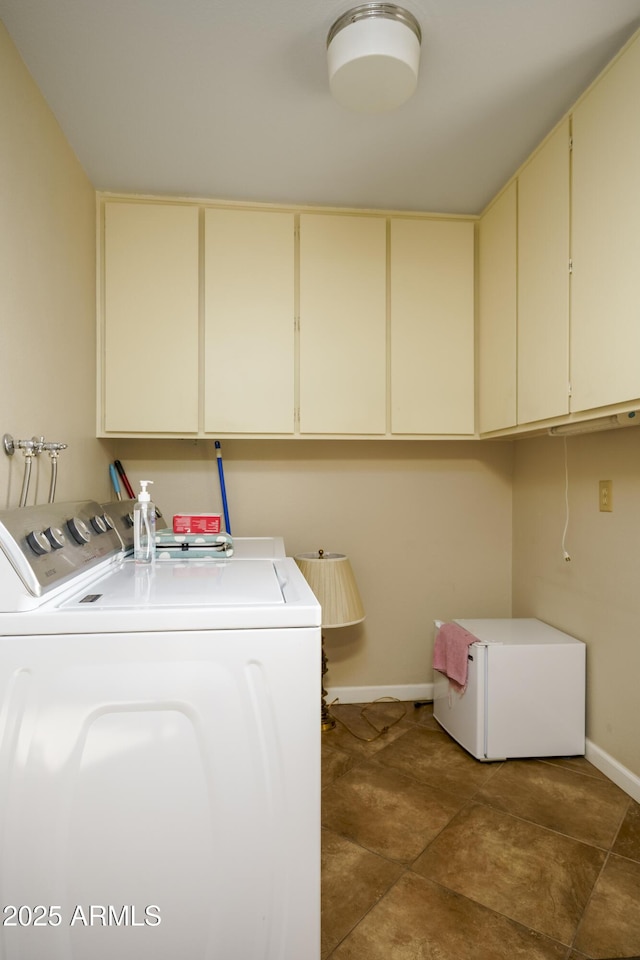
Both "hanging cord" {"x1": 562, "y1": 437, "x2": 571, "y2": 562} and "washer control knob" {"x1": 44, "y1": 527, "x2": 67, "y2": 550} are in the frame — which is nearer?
"washer control knob" {"x1": 44, "y1": 527, "x2": 67, "y2": 550}

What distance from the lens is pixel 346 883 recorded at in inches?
58.4

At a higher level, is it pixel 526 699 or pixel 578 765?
pixel 526 699

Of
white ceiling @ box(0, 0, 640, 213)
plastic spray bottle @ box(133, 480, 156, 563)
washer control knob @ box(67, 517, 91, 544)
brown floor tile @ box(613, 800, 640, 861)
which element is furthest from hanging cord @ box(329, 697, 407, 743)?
white ceiling @ box(0, 0, 640, 213)

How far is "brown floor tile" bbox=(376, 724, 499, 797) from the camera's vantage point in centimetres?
199

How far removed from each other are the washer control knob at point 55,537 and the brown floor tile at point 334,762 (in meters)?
1.34

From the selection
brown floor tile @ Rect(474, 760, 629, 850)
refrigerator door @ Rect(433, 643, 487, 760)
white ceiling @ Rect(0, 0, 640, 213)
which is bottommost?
brown floor tile @ Rect(474, 760, 629, 850)

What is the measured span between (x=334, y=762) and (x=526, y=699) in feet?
2.65

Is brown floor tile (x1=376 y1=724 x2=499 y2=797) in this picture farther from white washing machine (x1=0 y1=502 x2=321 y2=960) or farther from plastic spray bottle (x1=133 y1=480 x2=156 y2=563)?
plastic spray bottle (x1=133 y1=480 x2=156 y2=563)

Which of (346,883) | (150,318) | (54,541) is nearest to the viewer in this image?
(54,541)

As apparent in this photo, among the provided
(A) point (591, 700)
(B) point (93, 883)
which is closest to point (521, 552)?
(A) point (591, 700)

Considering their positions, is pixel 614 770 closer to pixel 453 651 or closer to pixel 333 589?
pixel 453 651

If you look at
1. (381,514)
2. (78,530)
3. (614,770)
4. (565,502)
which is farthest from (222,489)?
(614,770)

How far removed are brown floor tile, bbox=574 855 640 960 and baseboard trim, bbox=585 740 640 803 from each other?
37 centimetres

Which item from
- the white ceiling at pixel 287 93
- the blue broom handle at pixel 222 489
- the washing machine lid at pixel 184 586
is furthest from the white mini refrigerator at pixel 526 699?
the white ceiling at pixel 287 93
